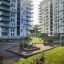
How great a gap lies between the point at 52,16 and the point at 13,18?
11.9 ft

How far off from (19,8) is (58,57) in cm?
822

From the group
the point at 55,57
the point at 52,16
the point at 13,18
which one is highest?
the point at 52,16

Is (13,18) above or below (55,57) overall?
above

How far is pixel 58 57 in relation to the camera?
314cm

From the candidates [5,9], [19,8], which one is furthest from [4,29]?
[19,8]

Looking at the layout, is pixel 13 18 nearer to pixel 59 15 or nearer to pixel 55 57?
pixel 59 15

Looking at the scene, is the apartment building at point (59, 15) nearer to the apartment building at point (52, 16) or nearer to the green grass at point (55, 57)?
the apartment building at point (52, 16)

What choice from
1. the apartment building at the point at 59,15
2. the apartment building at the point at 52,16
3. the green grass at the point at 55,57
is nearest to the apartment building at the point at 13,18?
the apartment building at the point at 52,16

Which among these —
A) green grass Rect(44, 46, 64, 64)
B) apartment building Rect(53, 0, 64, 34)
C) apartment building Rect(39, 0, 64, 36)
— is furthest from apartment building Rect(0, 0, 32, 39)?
green grass Rect(44, 46, 64, 64)

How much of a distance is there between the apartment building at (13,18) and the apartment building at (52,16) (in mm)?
1243

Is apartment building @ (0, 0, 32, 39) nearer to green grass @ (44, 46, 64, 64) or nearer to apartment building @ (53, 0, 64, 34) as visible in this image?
apartment building @ (53, 0, 64, 34)

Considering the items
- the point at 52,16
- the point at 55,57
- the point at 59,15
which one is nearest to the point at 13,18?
the point at 52,16

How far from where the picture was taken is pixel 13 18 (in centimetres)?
1040

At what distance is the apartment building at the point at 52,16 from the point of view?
11180 millimetres
